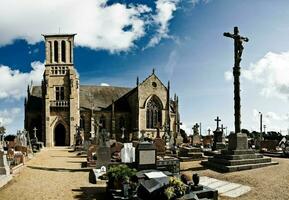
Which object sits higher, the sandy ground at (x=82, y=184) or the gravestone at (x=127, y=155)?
the gravestone at (x=127, y=155)

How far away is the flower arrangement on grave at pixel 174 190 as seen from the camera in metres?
8.62

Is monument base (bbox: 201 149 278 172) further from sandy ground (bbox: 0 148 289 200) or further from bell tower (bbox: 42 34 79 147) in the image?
bell tower (bbox: 42 34 79 147)

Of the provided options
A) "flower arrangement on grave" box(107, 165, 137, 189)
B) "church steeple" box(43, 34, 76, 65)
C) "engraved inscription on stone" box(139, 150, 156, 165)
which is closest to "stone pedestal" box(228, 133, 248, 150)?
"engraved inscription on stone" box(139, 150, 156, 165)

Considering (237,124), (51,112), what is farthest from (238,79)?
(51,112)

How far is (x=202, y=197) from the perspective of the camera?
9.48m

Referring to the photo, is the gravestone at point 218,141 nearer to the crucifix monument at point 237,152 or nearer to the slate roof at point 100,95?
the crucifix monument at point 237,152

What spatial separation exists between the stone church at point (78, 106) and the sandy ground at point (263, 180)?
29.2m

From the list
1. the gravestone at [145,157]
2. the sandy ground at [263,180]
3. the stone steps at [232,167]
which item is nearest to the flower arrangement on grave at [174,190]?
the sandy ground at [263,180]

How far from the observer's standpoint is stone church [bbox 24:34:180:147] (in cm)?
4491

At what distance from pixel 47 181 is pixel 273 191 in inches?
350

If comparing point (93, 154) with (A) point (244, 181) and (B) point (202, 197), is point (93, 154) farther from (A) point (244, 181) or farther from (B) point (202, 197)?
(B) point (202, 197)

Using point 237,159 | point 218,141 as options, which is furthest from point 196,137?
point 237,159

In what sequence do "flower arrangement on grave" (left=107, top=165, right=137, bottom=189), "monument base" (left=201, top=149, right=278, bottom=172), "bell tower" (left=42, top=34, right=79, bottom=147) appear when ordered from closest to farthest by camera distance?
"flower arrangement on grave" (left=107, top=165, right=137, bottom=189), "monument base" (left=201, top=149, right=278, bottom=172), "bell tower" (left=42, top=34, right=79, bottom=147)

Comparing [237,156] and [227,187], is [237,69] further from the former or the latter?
[227,187]
